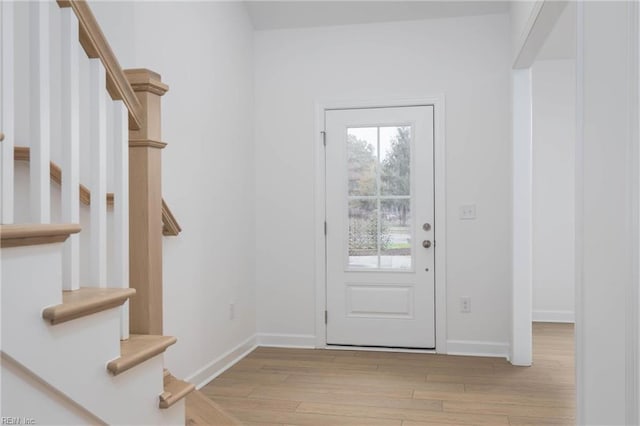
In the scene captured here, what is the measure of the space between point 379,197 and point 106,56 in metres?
3.07

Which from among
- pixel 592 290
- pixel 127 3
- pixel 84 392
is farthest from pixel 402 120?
pixel 84 392

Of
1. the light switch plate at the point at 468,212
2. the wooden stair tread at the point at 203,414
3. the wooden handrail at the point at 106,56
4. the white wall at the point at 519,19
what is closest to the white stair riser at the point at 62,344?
the wooden stair tread at the point at 203,414

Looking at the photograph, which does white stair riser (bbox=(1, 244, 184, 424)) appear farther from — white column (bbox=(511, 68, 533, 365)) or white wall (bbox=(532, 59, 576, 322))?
white wall (bbox=(532, 59, 576, 322))

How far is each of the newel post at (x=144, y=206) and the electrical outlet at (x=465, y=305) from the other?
9.76 ft

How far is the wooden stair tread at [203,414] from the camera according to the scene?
2.13m

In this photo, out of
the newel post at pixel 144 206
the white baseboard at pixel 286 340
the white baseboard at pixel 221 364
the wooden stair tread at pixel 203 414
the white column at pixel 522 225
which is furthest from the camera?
the white baseboard at pixel 286 340

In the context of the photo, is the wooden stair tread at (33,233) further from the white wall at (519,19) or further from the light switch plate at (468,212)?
the light switch plate at (468,212)

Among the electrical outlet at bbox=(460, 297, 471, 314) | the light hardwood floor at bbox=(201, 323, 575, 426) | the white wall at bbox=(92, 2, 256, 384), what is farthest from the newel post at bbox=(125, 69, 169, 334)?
the electrical outlet at bbox=(460, 297, 471, 314)

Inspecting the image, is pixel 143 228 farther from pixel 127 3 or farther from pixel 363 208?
pixel 363 208

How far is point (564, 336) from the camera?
483cm

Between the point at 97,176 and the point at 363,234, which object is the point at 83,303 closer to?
the point at 97,176

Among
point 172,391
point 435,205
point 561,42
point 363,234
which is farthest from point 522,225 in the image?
point 172,391

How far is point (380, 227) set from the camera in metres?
4.44

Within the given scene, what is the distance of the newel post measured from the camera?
1835mm
